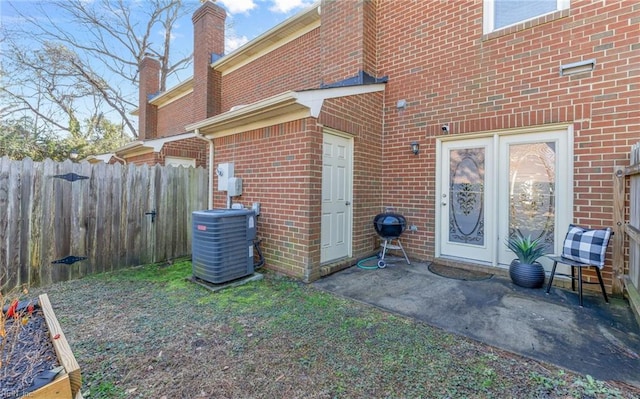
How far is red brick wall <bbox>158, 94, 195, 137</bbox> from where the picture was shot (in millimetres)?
11081

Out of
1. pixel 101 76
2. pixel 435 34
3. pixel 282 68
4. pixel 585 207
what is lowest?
pixel 585 207

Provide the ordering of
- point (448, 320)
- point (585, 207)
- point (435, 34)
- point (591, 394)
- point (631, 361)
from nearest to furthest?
point (591, 394)
point (631, 361)
point (448, 320)
point (585, 207)
point (435, 34)

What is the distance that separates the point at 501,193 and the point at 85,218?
654cm

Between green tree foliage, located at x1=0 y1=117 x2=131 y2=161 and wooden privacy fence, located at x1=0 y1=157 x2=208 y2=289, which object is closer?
wooden privacy fence, located at x1=0 y1=157 x2=208 y2=289

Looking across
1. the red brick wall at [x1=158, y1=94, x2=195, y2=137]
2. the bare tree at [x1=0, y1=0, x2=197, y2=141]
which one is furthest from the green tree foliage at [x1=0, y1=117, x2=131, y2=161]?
the red brick wall at [x1=158, y1=94, x2=195, y2=137]

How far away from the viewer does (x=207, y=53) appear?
31.9 ft

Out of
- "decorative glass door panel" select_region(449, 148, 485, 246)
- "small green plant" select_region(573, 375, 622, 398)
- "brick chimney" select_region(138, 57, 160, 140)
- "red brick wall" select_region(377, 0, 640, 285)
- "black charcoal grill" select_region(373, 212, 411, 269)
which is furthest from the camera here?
"brick chimney" select_region(138, 57, 160, 140)

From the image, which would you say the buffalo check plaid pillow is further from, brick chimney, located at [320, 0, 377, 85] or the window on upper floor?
brick chimney, located at [320, 0, 377, 85]

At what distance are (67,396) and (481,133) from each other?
5.45 m

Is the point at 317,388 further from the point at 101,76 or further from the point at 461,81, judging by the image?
the point at 101,76

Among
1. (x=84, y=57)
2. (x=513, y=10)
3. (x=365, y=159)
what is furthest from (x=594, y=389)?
(x=84, y=57)

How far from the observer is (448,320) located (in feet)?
9.89

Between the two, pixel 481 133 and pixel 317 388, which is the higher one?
pixel 481 133

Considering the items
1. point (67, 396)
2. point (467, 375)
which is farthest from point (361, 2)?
point (67, 396)
